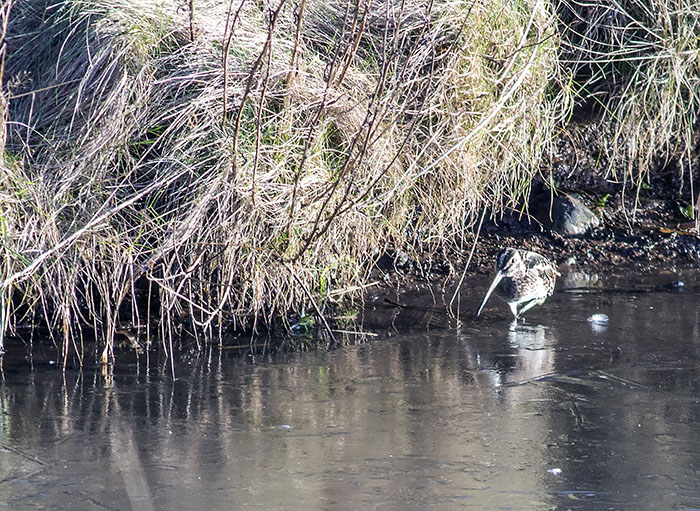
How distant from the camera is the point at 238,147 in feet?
16.7

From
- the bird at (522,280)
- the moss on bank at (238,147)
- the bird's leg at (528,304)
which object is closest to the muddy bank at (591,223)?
the moss on bank at (238,147)

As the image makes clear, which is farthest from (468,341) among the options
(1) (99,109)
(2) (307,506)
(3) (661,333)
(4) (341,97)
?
(1) (99,109)

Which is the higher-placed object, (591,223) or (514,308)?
(591,223)

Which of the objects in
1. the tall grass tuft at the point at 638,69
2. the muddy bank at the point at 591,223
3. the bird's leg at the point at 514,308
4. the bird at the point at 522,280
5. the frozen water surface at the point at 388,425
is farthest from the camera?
the muddy bank at the point at 591,223

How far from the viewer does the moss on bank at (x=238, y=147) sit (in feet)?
16.0

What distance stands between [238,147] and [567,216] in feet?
10.4

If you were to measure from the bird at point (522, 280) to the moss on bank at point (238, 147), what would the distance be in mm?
501

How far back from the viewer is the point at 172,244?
486 cm

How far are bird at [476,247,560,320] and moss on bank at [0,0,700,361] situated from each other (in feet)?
1.64

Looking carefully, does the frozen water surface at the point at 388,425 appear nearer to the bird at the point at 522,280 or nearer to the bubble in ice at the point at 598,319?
the bubble in ice at the point at 598,319

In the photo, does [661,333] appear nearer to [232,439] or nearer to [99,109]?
[232,439]

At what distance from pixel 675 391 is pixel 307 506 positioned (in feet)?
7.13

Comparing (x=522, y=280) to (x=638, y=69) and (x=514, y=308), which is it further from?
(x=638, y=69)

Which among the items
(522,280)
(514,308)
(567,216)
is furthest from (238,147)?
(567,216)
